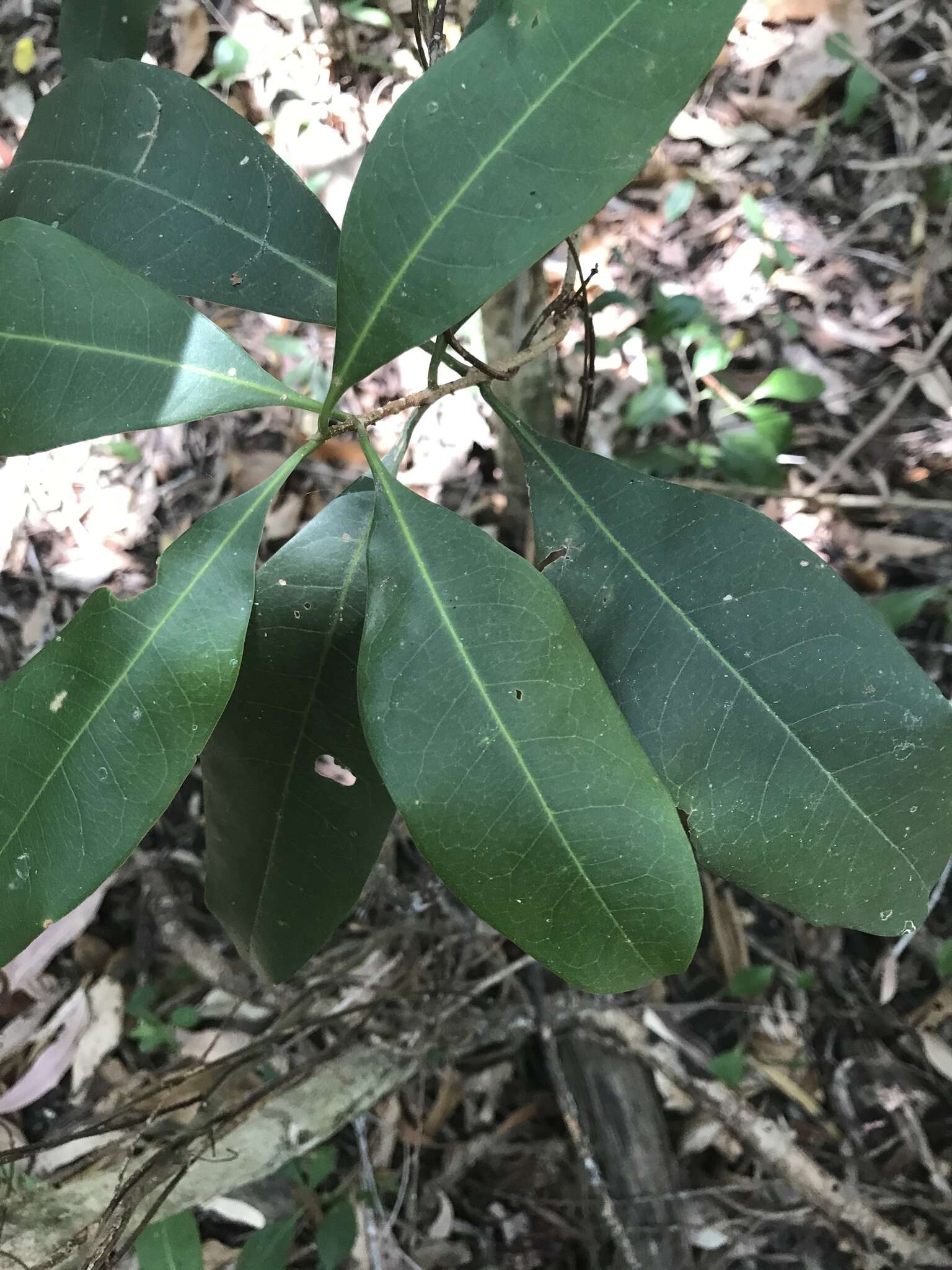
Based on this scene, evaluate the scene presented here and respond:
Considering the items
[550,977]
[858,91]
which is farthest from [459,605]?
[858,91]

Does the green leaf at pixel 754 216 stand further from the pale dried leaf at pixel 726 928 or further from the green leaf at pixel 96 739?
the green leaf at pixel 96 739

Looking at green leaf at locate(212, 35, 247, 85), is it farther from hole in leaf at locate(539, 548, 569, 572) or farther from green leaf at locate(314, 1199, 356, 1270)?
green leaf at locate(314, 1199, 356, 1270)

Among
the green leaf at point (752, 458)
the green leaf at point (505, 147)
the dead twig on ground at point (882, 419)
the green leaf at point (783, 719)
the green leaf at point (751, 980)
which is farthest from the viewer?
the dead twig on ground at point (882, 419)

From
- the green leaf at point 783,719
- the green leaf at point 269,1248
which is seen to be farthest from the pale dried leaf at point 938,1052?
the green leaf at point 269,1248

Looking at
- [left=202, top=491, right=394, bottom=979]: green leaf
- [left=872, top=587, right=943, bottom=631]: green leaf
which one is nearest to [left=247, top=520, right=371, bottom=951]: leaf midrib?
[left=202, top=491, right=394, bottom=979]: green leaf

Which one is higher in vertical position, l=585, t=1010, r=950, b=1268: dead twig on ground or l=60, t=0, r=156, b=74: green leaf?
l=60, t=0, r=156, b=74: green leaf

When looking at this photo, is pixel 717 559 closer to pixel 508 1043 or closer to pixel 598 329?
pixel 508 1043
